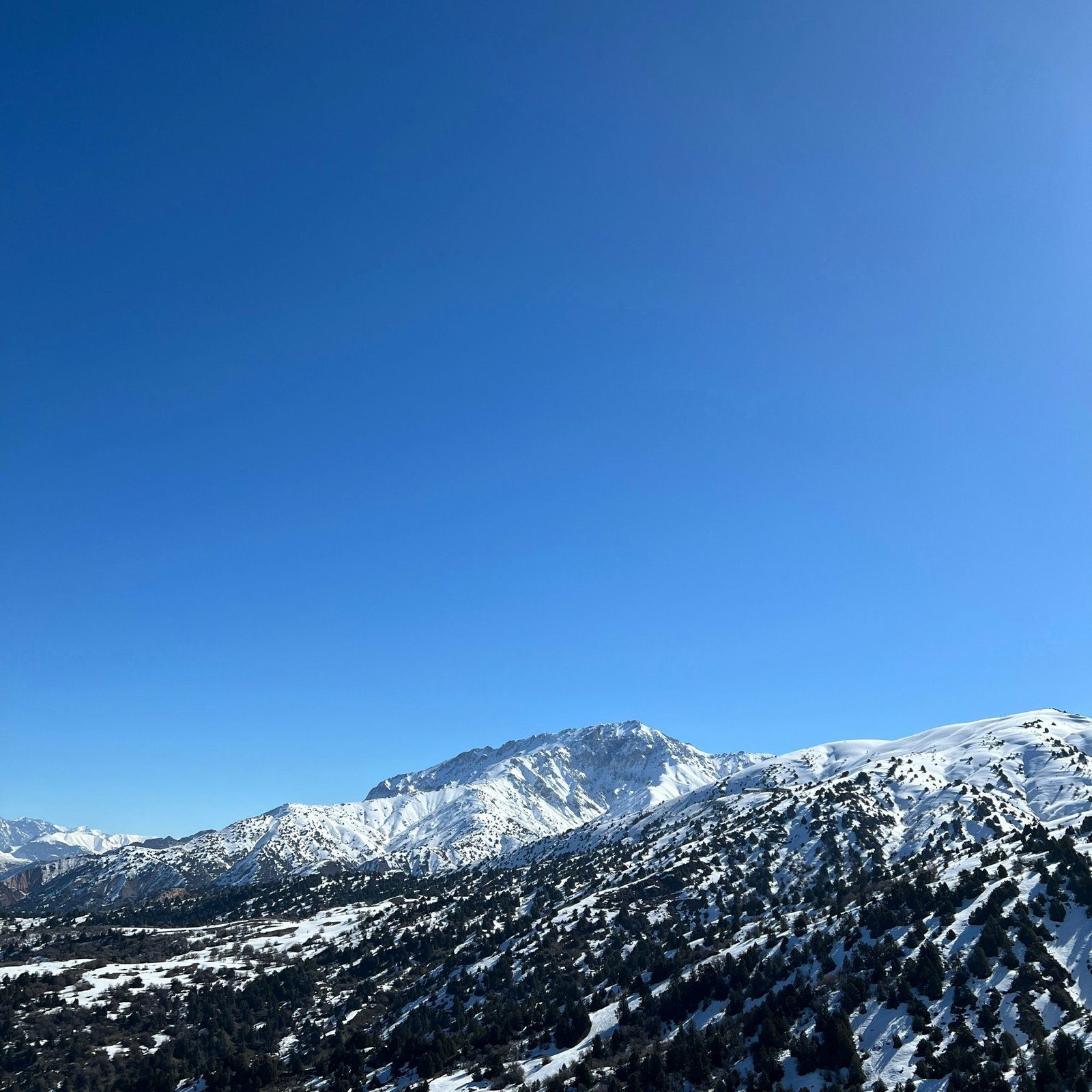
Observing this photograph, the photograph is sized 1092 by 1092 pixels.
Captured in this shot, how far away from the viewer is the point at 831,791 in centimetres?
17900

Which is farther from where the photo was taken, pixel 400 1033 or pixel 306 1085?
pixel 400 1033

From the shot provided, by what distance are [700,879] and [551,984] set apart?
55.3 metres

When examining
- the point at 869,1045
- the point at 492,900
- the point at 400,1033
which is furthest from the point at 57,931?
the point at 869,1045

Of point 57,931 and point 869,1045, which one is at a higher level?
point 869,1045

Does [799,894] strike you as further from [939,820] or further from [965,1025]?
[965,1025]

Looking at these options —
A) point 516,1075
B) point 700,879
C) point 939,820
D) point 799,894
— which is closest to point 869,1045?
point 516,1075

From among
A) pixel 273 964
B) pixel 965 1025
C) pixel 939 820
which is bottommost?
pixel 273 964

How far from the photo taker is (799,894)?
12812cm

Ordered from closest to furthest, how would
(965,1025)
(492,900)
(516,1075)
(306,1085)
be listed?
(965,1025)
(516,1075)
(306,1085)
(492,900)

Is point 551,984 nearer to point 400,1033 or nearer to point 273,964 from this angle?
point 400,1033

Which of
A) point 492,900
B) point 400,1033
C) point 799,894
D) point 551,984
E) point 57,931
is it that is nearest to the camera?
point 400,1033

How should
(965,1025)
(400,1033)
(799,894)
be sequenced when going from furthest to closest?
(799,894)
(400,1033)
(965,1025)

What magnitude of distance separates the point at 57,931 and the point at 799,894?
206m

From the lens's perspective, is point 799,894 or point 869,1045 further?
point 799,894
